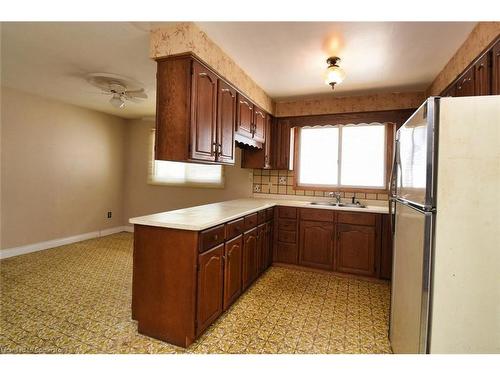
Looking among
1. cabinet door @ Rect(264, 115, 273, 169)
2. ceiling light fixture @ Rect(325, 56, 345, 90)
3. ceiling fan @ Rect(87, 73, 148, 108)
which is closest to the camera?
ceiling light fixture @ Rect(325, 56, 345, 90)

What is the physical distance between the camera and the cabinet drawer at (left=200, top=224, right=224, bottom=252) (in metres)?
1.82

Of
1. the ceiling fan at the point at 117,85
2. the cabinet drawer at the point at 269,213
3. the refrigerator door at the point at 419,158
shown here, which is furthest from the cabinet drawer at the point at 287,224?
the ceiling fan at the point at 117,85

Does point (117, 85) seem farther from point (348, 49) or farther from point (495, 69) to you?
point (495, 69)

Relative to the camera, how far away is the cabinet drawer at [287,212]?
339 cm

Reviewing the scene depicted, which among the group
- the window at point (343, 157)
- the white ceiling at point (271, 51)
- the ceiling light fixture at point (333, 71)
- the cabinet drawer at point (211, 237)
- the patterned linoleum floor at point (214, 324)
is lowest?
the patterned linoleum floor at point (214, 324)

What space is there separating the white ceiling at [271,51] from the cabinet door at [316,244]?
1732 millimetres

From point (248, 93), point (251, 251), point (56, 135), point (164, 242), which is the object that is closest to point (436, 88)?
point (248, 93)

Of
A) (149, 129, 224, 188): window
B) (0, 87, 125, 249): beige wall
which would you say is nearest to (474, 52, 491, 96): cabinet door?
(149, 129, 224, 188): window

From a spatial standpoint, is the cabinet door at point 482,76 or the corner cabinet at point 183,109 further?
the corner cabinet at point 183,109

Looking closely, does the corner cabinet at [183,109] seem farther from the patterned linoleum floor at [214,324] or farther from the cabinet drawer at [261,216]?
the patterned linoleum floor at [214,324]

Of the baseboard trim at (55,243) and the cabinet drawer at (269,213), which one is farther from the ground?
the cabinet drawer at (269,213)

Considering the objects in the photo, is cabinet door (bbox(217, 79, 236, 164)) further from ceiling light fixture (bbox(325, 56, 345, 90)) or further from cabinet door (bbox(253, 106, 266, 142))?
ceiling light fixture (bbox(325, 56, 345, 90))

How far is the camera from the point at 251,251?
8.90 ft

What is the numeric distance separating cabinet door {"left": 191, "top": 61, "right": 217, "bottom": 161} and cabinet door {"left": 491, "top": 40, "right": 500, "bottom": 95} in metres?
1.99
